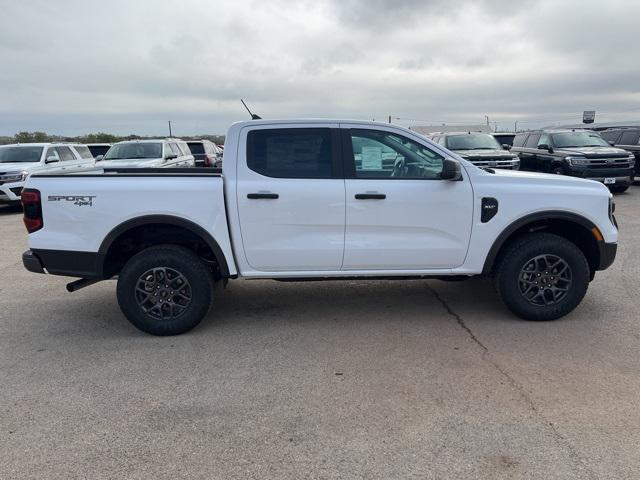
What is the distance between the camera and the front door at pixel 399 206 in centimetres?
456

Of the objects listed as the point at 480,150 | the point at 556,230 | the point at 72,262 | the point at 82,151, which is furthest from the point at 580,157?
the point at 82,151

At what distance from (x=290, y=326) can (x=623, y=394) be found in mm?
2745

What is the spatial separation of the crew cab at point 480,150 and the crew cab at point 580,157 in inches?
41.8

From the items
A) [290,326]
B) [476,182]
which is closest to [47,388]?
[290,326]

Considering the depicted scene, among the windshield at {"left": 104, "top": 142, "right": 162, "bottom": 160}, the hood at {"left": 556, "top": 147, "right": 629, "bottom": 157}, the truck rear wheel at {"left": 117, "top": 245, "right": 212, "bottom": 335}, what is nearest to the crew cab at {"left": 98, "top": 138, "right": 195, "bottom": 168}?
the windshield at {"left": 104, "top": 142, "right": 162, "bottom": 160}

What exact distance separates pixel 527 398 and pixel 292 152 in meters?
2.76

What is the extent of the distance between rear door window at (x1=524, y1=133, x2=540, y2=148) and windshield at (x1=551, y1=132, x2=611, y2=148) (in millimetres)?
857

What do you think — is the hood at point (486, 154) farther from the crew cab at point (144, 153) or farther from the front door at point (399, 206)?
the front door at point (399, 206)

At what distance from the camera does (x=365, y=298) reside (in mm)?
Answer: 5719

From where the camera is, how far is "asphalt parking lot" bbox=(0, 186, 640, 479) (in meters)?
2.83

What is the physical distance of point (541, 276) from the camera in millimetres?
4777

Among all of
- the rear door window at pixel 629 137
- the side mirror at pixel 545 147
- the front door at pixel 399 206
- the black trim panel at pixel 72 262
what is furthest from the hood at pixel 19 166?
the rear door window at pixel 629 137

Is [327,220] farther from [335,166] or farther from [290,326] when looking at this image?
[290,326]

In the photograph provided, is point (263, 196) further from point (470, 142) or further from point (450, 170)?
point (470, 142)
